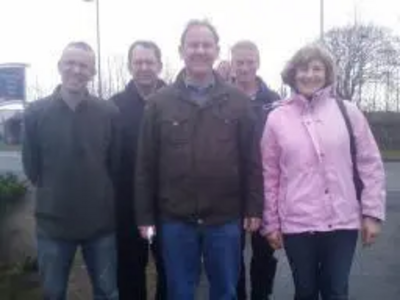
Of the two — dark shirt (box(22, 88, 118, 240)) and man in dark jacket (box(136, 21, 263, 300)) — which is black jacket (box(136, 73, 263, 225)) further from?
dark shirt (box(22, 88, 118, 240))

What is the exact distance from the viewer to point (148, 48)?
15.6 ft

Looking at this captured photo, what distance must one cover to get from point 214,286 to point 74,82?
1.44 metres

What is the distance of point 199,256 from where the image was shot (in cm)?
429

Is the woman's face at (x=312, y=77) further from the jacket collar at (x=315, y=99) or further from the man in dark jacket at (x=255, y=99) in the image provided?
the man in dark jacket at (x=255, y=99)

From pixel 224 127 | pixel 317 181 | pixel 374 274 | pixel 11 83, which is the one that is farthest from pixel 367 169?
pixel 11 83

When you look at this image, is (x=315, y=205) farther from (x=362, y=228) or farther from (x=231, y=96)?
(x=231, y=96)

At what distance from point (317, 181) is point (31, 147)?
168 centimetres

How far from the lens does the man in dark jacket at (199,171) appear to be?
4.11m

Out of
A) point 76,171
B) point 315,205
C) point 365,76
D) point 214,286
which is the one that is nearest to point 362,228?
point 315,205

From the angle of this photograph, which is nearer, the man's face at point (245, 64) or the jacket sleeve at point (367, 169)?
the jacket sleeve at point (367, 169)

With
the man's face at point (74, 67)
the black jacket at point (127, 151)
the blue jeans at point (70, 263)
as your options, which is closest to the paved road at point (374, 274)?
the black jacket at point (127, 151)

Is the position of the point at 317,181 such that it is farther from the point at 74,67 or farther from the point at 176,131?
the point at 74,67

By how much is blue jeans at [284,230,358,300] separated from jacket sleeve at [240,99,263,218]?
0.27 metres

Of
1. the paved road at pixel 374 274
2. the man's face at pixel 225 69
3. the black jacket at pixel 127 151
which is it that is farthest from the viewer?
the paved road at pixel 374 274
